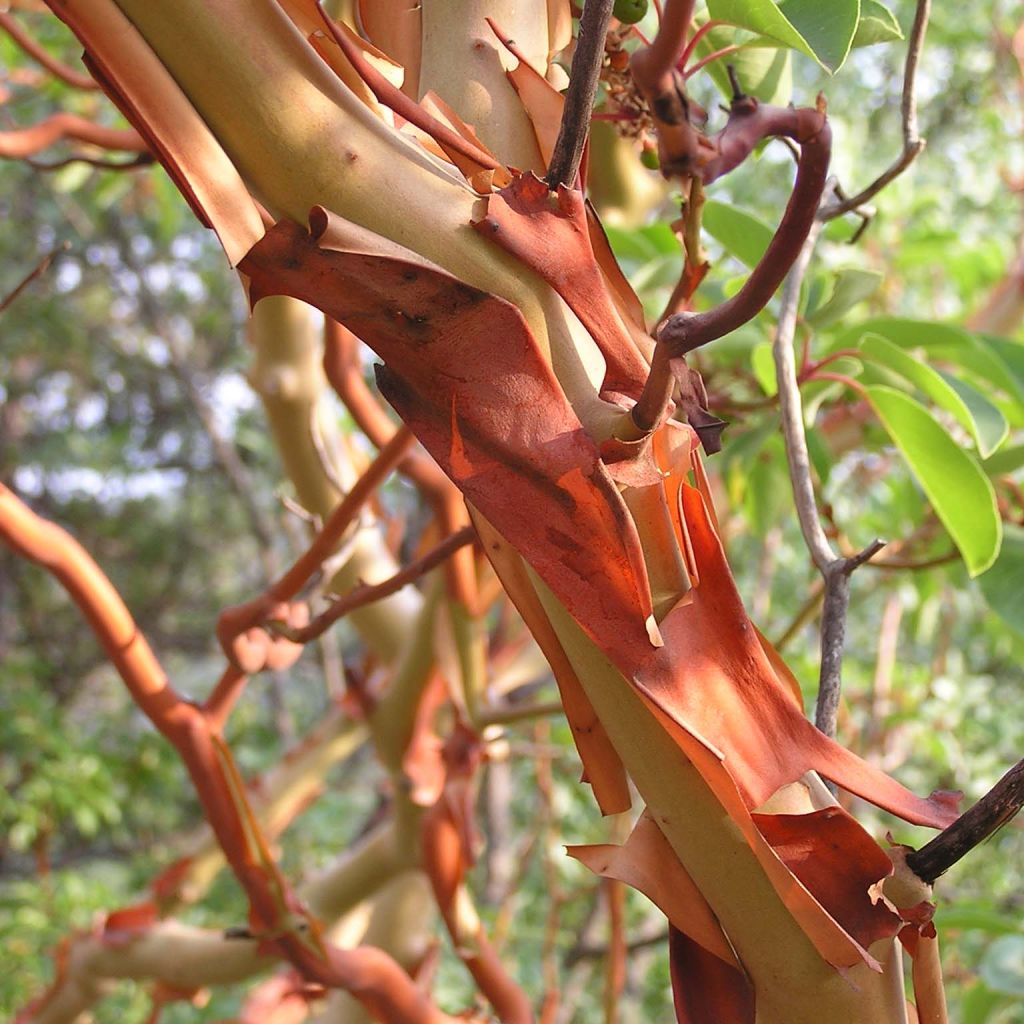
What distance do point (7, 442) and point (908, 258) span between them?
2.68 m

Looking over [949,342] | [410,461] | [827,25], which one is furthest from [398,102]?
[410,461]

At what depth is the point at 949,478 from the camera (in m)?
0.47

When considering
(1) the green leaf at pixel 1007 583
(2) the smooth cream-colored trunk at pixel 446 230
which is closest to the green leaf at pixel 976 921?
(1) the green leaf at pixel 1007 583

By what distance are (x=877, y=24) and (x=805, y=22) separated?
0.06 m

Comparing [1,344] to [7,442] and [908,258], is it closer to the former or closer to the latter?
[7,442]

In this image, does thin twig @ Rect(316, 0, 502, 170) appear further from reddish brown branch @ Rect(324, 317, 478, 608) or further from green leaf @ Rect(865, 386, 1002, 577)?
reddish brown branch @ Rect(324, 317, 478, 608)

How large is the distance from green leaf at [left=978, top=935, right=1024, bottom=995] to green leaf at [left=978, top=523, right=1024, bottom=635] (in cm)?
19

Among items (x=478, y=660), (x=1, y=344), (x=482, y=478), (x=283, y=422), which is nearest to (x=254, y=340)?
(x=283, y=422)

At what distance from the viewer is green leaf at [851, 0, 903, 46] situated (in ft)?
1.27

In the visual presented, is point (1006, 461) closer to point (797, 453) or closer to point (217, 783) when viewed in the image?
point (797, 453)

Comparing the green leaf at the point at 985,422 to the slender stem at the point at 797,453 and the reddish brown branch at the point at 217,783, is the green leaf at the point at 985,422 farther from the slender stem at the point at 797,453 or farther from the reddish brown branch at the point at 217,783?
the reddish brown branch at the point at 217,783

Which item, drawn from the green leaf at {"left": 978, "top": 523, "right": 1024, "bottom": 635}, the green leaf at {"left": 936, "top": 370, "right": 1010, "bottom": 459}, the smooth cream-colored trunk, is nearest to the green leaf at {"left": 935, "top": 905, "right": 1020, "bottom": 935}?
the green leaf at {"left": 978, "top": 523, "right": 1024, "bottom": 635}

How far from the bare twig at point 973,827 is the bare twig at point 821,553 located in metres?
0.05

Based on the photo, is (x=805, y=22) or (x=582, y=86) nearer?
(x=582, y=86)
